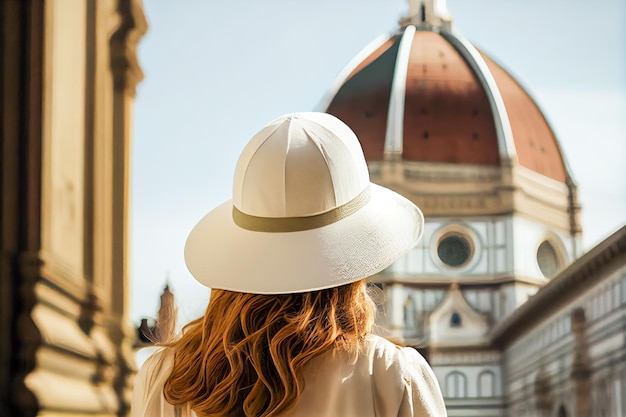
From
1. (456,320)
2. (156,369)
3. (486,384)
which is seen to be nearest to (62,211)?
(156,369)

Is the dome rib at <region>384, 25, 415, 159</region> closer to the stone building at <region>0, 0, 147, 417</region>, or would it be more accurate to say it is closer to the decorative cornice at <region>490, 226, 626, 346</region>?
the decorative cornice at <region>490, 226, 626, 346</region>

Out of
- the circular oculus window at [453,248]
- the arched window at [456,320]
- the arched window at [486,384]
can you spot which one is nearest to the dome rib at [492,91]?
the circular oculus window at [453,248]

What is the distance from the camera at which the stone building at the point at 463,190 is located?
9.71 metres

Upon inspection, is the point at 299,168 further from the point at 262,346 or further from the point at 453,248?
the point at 453,248

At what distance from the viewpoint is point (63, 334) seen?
1.52 m

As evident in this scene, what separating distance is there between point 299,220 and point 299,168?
0.11ft

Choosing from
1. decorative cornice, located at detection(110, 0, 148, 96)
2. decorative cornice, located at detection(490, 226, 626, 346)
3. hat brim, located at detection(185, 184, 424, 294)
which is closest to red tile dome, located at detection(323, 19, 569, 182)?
decorative cornice, located at detection(490, 226, 626, 346)

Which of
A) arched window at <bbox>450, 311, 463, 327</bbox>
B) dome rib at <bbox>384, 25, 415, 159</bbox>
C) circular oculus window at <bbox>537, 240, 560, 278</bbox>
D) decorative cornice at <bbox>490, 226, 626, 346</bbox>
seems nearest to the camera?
decorative cornice at <bbox>490, 226, 626, 346</bbox>

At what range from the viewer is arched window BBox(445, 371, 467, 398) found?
29.3 feet

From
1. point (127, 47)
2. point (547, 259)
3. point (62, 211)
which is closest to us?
point (62, 211)

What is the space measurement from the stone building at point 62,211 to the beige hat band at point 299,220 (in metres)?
0.77

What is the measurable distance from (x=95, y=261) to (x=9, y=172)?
485 millimetres

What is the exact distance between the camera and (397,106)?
35.9 feet

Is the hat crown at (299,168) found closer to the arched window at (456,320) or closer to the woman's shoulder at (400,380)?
the woman's shoulder at (400,380)
